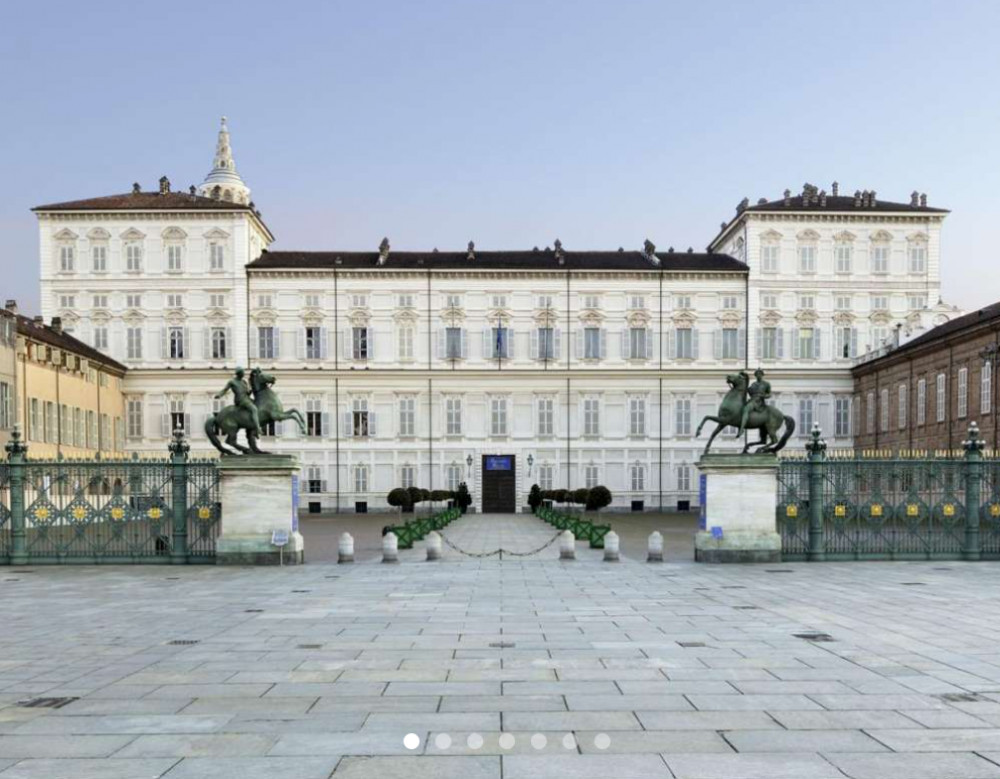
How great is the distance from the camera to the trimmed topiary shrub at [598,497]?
5131 centimetres

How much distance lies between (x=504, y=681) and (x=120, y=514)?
14972mm

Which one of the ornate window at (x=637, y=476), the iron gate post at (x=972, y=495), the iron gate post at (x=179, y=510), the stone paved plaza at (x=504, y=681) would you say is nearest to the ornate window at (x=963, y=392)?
the ornate window at (x=637, y=476)

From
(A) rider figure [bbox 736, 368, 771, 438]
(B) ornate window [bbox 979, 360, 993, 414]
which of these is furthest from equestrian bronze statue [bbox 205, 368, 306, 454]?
(B) ornate window [bbox 979, 360, 993, 414]

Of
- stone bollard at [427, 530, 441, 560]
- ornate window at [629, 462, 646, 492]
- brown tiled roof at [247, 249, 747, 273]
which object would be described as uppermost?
brown tiled roof at [247, 249, 747, 273]

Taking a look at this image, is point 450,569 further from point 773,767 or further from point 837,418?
point 837,418

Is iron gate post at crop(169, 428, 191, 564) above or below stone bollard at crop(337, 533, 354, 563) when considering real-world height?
above

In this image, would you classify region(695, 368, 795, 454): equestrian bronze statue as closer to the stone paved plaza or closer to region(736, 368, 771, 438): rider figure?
region(736, 368, 771, 438): rider figure

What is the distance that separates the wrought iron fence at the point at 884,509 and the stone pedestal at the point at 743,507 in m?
0.71

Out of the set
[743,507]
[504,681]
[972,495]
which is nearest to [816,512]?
[743,507]

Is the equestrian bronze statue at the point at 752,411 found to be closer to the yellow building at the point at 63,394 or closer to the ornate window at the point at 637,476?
the yellow building at the point at 63,394

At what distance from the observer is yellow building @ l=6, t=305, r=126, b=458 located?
4231cm

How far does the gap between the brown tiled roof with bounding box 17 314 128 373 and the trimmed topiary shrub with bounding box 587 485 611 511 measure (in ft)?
88.2

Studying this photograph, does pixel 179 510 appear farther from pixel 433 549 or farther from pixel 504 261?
pixel 504 261

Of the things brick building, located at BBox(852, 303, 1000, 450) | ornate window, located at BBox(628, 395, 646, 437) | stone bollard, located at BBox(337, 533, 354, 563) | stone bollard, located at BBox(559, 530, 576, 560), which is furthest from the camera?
ornate window, located at BBox(628, 395, 646, 437)
